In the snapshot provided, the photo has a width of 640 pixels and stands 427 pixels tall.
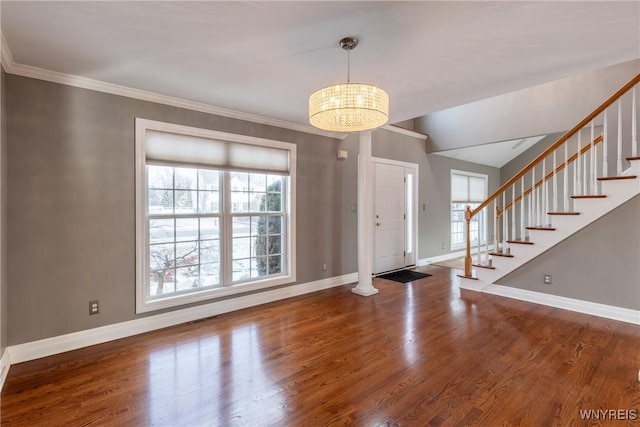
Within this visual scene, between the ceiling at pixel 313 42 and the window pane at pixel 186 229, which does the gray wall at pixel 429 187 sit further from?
the window pane at pixel 186 229

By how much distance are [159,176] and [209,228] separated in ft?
2.55

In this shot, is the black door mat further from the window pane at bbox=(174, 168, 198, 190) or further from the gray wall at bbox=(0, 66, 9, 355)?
the gray wall at bbox=(0, 66, 9, 355)

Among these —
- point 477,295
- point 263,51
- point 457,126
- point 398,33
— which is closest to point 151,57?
point 263,51

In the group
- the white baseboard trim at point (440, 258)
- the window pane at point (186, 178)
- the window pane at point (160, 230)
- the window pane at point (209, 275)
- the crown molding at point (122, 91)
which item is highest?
the crown molding at point (122, 91)

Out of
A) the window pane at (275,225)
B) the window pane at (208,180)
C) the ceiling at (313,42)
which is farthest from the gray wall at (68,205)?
the window pane at (275,225)

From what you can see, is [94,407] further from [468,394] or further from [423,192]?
[423,192]

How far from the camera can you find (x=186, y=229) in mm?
3447

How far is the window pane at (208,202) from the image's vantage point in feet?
11.6

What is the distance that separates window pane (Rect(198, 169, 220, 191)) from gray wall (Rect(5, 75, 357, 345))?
57 centimetres

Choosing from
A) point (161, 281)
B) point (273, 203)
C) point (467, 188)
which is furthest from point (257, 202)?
point (467, 188)

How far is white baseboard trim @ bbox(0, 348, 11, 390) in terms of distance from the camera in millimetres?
2210

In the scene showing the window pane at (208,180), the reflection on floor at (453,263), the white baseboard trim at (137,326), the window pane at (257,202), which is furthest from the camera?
the reflection on floor at (453,263)

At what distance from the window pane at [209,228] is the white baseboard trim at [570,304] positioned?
376 cm

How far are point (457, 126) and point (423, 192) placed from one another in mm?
1413
